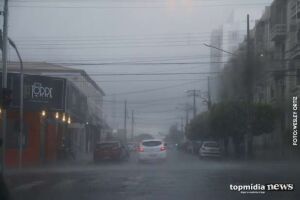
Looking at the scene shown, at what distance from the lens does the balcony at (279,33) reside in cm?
4697

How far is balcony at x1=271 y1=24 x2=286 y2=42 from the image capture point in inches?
1849

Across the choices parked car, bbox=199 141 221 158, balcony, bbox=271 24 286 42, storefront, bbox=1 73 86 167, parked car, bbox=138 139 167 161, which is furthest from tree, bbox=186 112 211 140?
parked car, bbox=138 139 167 161

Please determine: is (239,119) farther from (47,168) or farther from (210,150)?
(47,168)

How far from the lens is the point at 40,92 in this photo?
4259 cm

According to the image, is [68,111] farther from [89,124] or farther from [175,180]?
[175,180]

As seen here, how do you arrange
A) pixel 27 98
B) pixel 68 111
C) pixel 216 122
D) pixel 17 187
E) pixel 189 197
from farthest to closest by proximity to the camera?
pixel 216 122
pixel 68 111
pixel 27 98
pixel 17 187
pixel 189 197

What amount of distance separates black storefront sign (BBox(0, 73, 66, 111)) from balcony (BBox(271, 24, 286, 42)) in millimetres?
16206

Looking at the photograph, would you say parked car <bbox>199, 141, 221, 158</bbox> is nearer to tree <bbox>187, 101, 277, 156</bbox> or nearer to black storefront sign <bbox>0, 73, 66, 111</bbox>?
tree <bbox>187, 101, 277, 156</bbox>

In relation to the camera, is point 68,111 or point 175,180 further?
point 68,111

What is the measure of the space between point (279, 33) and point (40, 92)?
60.3 feet

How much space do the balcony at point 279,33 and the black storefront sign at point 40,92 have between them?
16.2 m

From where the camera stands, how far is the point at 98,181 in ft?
70.2

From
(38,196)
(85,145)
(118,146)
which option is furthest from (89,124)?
(38,196)

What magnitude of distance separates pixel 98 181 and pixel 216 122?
106ft
